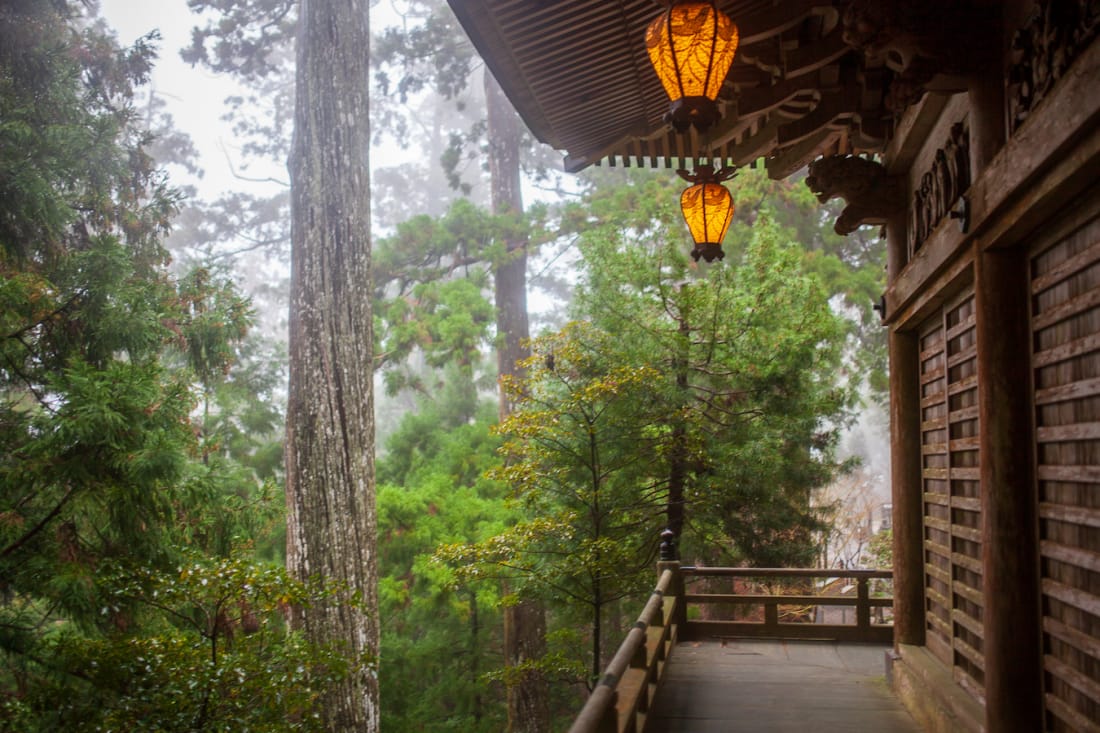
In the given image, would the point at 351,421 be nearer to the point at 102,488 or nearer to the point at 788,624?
the point at 102,488

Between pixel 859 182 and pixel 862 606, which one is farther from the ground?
pixel 859 182

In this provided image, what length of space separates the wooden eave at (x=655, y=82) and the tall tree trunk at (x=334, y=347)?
4069mm

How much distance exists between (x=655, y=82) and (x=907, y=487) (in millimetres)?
2858

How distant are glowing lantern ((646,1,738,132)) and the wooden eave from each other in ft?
1.75

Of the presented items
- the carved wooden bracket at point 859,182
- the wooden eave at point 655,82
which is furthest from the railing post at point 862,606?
the wooden eave at point 655,82

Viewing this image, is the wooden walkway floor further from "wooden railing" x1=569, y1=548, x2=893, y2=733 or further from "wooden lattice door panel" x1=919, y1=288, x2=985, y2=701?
"wooden lattice door panel" x1=919, y1=288, x2=985, y2=701

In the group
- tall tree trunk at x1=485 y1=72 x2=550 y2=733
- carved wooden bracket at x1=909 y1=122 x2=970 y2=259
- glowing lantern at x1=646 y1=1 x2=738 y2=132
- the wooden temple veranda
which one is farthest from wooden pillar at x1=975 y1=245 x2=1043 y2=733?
tall tree trunk at x1=485 y1=72 x2=550 y2=733

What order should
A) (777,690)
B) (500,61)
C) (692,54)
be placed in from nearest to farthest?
1. (692,54)
2. (500,61)
3. (777,690)

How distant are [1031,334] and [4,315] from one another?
6.21 meters

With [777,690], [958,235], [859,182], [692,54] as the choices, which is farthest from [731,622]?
[692,54]

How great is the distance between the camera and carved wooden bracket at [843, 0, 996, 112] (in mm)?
3205

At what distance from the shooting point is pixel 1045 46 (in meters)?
2.74

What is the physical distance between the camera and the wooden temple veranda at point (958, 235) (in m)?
2.73

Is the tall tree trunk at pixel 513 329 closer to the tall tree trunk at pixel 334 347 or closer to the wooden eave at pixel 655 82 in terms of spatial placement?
the tall tree trunk at pixel 334 347
